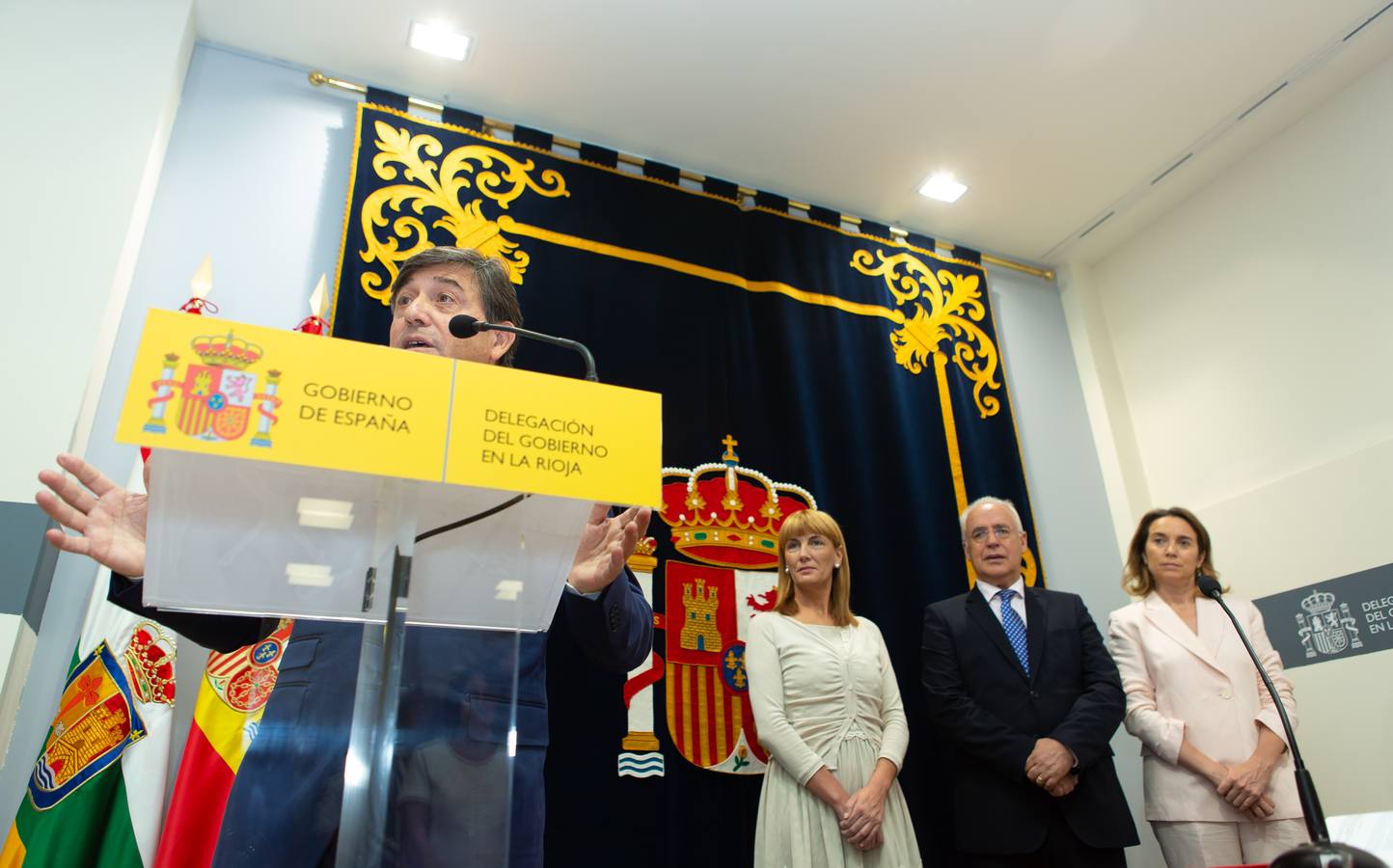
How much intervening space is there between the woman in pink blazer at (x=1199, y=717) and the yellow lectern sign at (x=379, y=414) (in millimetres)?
2308

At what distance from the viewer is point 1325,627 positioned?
3.42m

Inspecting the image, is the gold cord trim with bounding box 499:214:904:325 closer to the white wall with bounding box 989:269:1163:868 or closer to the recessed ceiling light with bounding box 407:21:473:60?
the recessed ceiling light with bounding box 407:21:473:60

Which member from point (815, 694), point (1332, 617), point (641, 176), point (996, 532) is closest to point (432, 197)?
point (641, 176)

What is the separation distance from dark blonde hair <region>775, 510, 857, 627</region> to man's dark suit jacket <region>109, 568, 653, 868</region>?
5.99 feet

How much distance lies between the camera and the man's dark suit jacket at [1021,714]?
2.61 m

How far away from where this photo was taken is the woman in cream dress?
246 cm

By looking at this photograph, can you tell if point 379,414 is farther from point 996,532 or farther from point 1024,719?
point 996,532

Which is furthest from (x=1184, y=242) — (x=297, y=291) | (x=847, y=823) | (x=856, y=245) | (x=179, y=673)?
(x=179, y=673)

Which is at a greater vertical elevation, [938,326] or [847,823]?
[938,326]

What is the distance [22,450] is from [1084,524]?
12.6ft

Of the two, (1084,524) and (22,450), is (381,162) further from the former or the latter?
(1084,524)

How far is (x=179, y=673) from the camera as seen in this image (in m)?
2.48

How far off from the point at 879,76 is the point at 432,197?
1.73 m

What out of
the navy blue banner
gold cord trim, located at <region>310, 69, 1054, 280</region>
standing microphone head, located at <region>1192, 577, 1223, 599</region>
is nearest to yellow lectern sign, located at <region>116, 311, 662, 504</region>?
standing microphone head, located at <region>1192, 577, 1223, 599</region>
